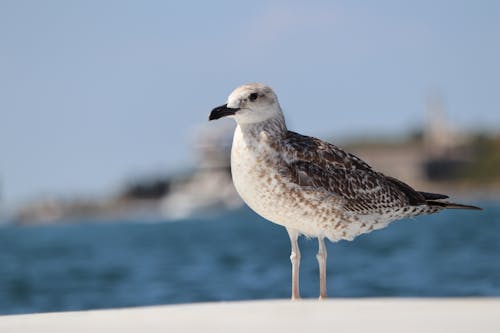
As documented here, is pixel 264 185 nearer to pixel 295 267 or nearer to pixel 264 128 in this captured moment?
pixel 264 128

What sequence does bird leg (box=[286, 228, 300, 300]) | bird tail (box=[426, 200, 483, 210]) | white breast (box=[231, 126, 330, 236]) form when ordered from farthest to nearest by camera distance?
bird tail (box=[426, 200, 483, 210]), bird leg (box=[286, 228, 300, 300]), white breast (box=[231, 126, 330, 236])

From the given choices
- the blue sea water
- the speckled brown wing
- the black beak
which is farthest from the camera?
the blue sea water

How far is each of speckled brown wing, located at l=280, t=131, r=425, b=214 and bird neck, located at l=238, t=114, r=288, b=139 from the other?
0.45ft

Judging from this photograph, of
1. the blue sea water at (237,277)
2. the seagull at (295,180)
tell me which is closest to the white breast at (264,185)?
the seagull at (295,180)

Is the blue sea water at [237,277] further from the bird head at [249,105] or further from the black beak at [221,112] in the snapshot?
the black beak at [221,112]

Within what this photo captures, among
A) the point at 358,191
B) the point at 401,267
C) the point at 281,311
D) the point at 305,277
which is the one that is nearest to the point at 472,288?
the point at 305,277

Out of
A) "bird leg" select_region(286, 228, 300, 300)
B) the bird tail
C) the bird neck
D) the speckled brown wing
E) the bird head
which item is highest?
the bird head

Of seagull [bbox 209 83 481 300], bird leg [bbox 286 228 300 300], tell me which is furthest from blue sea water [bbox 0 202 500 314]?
bird leg [bbox 286 228 300 300]

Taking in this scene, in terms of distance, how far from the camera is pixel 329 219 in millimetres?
7836

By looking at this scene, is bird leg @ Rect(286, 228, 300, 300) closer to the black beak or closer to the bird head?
the bird head

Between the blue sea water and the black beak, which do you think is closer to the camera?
the black beak

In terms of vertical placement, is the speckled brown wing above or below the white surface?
above

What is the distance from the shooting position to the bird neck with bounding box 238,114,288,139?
7.64m

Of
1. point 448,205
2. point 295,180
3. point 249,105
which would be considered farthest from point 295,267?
point 448,205
